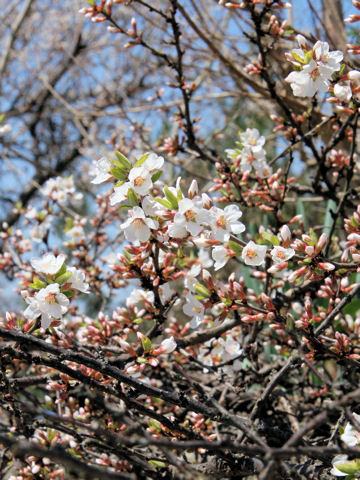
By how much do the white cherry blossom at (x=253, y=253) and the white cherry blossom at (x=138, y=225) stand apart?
0.28 meters

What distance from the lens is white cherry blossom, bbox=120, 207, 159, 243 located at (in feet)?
3.83

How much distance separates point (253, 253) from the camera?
1.26 metres

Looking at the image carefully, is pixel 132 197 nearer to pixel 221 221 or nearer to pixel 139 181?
pixel 139 181

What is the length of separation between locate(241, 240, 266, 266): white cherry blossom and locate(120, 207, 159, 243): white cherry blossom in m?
0.28

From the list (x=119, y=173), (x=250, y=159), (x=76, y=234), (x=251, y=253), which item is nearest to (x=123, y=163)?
(x=119, y=173)

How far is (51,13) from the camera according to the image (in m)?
8.73

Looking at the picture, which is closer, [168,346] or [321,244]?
[321,244]

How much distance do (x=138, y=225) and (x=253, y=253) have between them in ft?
1.18

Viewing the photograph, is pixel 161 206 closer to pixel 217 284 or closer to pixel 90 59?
pixel 217 284

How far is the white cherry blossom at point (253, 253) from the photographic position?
1.25 meters

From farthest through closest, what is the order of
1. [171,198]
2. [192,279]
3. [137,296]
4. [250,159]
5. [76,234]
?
[76,234]
[250,159]
[137,296]
[192,279]
[171,198]

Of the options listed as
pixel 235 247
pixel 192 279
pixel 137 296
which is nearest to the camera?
pixel 235 247

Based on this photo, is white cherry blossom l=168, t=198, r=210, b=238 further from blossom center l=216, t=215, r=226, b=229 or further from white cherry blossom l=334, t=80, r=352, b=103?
white cherry blossom l=334, t=80, r=352, b=103

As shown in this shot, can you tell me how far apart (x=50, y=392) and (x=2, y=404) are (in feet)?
1.87
